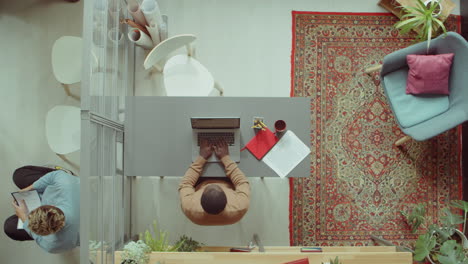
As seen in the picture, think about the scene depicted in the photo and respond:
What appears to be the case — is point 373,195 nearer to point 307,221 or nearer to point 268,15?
point 307,221

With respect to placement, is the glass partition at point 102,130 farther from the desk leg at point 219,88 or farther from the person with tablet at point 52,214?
the desk leg at point 219,88

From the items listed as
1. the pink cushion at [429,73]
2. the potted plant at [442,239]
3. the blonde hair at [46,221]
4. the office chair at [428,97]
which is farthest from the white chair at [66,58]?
the potted plant at [442,239]

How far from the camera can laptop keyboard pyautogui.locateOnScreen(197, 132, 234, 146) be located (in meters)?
2.06

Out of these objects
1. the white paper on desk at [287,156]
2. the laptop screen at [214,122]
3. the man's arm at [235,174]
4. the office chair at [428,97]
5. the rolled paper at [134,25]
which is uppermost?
the rolled paper at [134,25]

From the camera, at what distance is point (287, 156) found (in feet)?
6.83

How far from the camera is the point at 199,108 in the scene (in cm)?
208

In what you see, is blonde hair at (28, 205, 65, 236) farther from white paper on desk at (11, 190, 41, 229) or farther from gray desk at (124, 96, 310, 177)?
gray desk at (124, 96, 310, 177)

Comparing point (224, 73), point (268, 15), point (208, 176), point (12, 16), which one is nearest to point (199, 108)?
point (208, 176)

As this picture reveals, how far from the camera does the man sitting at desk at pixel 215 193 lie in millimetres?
1756

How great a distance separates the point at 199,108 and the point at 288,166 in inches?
25.7

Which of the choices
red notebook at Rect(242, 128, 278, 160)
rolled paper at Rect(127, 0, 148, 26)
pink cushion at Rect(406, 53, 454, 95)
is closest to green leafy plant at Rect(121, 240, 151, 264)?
red notebook at Rect(242, 128, 278, 160)

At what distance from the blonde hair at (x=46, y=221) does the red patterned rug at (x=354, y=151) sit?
1652 millimetres

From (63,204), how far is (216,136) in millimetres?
984

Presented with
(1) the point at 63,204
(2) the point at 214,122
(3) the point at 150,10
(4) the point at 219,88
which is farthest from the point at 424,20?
(1) the point at 63,204
